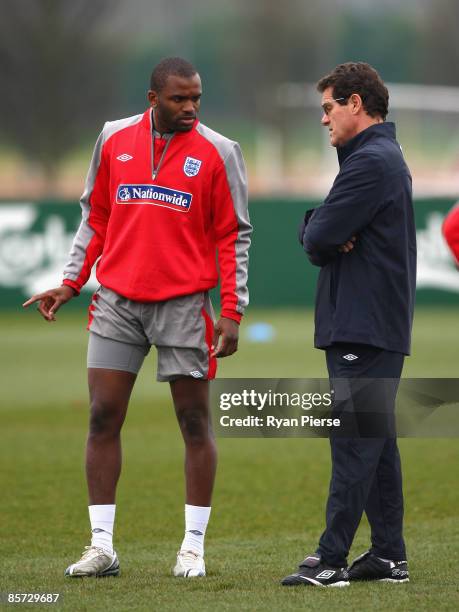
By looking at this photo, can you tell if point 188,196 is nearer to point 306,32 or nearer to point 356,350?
point 356,350

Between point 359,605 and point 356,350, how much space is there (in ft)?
3.40

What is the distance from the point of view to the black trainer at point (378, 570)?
5.75 metres

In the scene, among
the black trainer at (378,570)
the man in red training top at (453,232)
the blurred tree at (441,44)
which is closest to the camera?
the man in red training top at (453,232)

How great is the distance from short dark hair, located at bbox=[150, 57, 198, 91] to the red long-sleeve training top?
213 mm

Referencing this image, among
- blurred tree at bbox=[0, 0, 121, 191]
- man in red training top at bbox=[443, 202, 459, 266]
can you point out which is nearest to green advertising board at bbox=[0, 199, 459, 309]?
man in red training top at bbox=[443, 202, 459, 266]

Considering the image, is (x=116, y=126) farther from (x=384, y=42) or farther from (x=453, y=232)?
(x=384, y=42)

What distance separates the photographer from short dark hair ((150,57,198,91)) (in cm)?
592

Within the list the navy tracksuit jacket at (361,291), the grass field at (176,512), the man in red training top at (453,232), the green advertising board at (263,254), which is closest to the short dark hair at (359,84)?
the navy tracksuit jacket at (361,291)

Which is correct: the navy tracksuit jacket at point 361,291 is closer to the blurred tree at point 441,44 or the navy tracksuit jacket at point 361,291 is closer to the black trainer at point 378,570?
the black trainer at point 378,570

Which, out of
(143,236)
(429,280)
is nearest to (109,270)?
(143,236)

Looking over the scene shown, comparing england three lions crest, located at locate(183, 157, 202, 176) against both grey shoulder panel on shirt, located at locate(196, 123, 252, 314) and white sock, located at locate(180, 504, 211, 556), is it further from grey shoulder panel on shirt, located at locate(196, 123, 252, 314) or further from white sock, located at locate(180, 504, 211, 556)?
white sock, located at locate(180, 504, 211, 556)

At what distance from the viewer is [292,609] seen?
508 cm

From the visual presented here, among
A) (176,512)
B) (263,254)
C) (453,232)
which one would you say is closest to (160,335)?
(453,232)

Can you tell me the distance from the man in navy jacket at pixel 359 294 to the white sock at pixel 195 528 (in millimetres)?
530
